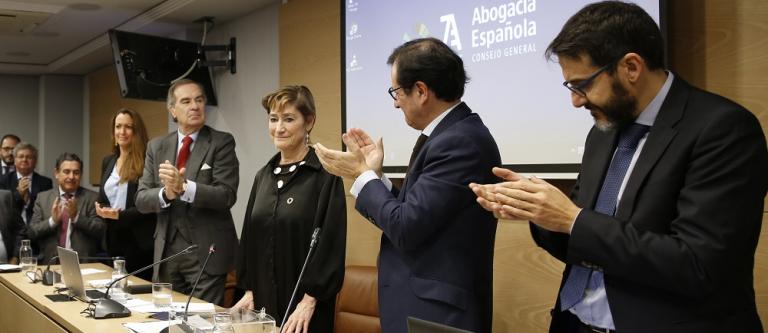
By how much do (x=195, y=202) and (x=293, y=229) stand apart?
0.70 metres

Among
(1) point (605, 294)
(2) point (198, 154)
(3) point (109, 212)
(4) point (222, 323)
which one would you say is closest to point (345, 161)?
(4) point (222, 323)

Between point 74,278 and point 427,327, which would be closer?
point 427,327

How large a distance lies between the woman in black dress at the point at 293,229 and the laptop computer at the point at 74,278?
63 cm

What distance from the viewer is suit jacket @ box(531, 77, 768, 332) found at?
49.1 inches

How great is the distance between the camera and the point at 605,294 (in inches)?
56.5

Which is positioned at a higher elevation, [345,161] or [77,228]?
[345,161]

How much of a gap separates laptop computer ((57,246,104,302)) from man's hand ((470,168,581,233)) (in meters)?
1.92

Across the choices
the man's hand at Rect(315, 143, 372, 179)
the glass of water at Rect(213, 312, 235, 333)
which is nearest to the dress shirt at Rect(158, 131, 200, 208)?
the glass of water at Rect(213, 312, 235, 333)

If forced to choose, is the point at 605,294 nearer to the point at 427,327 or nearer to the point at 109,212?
the point at 427,327

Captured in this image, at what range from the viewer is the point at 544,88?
289cm

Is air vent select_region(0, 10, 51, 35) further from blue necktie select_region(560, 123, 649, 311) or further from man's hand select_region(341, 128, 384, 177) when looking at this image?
blue necktie select_region(560, 123, 649, 311)

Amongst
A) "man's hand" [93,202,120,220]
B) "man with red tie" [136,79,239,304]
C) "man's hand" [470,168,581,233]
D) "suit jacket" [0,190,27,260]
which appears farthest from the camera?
"suit jacket" [0,190,27,260]

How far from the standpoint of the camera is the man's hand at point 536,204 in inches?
53.6

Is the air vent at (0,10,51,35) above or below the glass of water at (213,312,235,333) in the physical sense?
above
